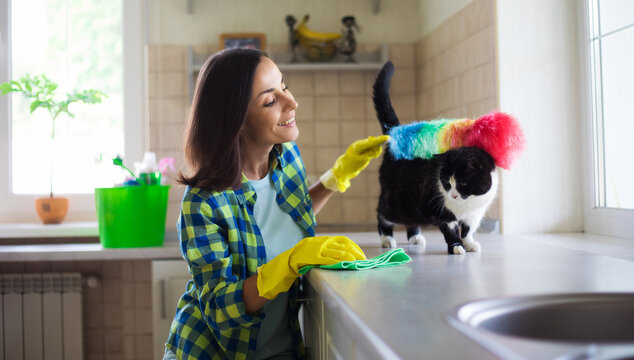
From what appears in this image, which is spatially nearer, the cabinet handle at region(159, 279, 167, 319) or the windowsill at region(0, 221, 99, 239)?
the cabinet handle at region(159, 279, 167, 319)

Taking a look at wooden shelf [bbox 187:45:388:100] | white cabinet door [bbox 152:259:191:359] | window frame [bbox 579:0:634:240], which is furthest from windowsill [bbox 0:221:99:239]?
window frame [bbox 579:0:634:240]

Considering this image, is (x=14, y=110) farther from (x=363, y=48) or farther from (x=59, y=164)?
(x=363, y=48)

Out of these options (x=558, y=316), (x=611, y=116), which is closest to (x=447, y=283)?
(x=558, y=316)

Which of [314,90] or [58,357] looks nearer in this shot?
[58,357]

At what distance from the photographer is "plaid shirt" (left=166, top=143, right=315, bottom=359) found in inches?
44.1

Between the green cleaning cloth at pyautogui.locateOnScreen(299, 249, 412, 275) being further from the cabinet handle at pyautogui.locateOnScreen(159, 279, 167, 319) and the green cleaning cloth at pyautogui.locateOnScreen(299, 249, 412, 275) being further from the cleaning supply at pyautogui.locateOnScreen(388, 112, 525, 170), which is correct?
the cabinet handle at pyautogui.locateOnScreen(159, 279, 167, 319)

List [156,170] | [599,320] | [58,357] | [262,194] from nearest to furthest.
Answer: [599,320] → [262,194] → [156,170] → [58,357]

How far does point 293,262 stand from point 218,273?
17 cm

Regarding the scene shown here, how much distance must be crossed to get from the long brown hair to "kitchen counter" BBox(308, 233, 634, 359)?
0.93 feet

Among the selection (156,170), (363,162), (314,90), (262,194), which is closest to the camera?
(262,194)

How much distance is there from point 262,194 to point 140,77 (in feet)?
4.85

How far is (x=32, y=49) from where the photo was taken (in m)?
2.57

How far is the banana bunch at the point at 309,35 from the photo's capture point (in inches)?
93.0

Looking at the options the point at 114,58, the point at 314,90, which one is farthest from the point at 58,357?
the point at 314,90
